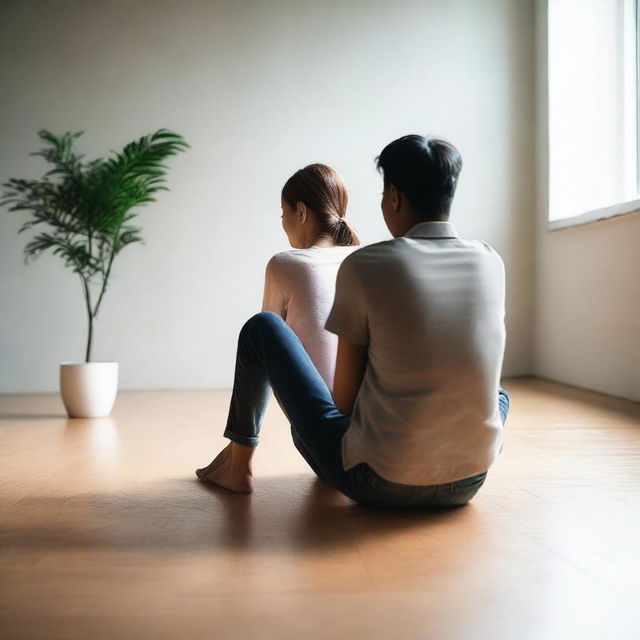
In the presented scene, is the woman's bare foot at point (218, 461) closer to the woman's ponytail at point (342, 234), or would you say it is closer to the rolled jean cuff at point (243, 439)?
the rolled jean cuff at point (243, 439)

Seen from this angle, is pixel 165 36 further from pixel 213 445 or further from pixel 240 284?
pixel 213 445

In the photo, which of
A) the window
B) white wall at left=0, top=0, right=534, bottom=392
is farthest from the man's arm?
white wall at left=0, top=0, right=534, bottom=392

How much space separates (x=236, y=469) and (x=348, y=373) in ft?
2.05

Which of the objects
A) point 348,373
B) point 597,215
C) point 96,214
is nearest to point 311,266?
point 348,373

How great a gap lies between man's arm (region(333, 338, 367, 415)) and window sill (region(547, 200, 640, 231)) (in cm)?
294

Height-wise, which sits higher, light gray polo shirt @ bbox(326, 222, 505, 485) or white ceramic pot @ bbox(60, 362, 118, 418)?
light gray polo shirt @ bbox(326, 222, 505, 485)

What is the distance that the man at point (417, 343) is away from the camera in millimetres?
1627

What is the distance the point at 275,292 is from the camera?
2.15m

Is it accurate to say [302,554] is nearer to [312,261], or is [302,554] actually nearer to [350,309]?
[350,309]

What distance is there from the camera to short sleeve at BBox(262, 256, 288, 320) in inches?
84.0

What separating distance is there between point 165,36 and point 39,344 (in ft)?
7.30

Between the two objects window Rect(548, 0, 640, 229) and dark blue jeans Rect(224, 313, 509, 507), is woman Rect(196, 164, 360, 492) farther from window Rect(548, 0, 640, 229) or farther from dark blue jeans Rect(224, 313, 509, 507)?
window Rect(548, 0, 640, 229)

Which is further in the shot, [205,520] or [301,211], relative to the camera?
[301,211]

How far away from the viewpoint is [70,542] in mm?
1763
